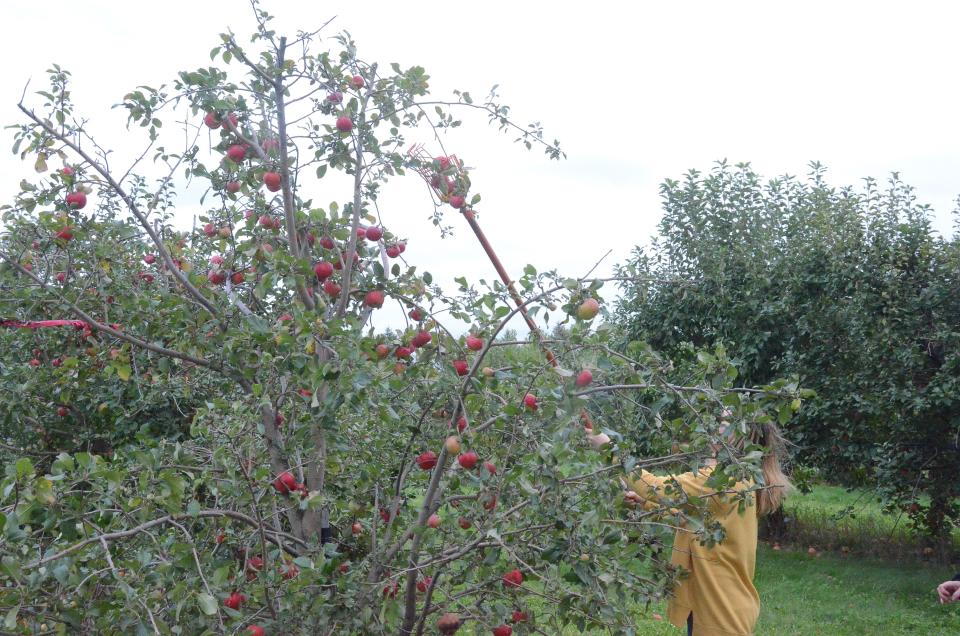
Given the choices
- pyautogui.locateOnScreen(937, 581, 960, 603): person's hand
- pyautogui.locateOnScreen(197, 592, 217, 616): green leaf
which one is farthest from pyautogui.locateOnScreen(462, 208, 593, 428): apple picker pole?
pyautogui.locateOnScreen(937, 581, 960, 603): person's hand

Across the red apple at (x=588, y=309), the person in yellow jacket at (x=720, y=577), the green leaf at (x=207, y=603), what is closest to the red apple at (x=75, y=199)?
the green leaf at (x=207, y=603)

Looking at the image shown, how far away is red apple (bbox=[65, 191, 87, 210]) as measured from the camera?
3.06 m

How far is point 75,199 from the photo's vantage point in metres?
3.07

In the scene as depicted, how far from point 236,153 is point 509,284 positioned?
1.16m

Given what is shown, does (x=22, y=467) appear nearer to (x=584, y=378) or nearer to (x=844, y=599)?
(x=584, y=378)

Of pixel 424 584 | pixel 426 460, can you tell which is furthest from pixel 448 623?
pixel 426 460

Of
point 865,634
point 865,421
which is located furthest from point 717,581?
point 865,421

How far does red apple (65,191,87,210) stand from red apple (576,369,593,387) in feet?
6.89

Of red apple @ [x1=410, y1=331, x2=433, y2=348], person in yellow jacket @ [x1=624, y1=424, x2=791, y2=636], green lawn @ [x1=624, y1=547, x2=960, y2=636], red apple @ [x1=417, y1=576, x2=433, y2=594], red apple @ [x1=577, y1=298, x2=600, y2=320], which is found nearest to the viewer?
red apple @ [x1=577, y1=298, x2=600, y2=320]

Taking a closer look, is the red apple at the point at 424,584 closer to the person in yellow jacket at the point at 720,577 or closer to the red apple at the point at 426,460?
the red apple at the point at 426,460

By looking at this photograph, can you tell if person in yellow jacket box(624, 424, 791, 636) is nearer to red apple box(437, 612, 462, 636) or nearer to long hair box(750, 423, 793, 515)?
long hair box(750, 423, 793, 515)

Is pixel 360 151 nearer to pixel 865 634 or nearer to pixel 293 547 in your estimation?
pixel 293 547

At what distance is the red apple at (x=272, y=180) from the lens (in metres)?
2.76

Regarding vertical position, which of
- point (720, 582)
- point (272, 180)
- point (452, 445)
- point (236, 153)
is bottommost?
point (720, 582)
